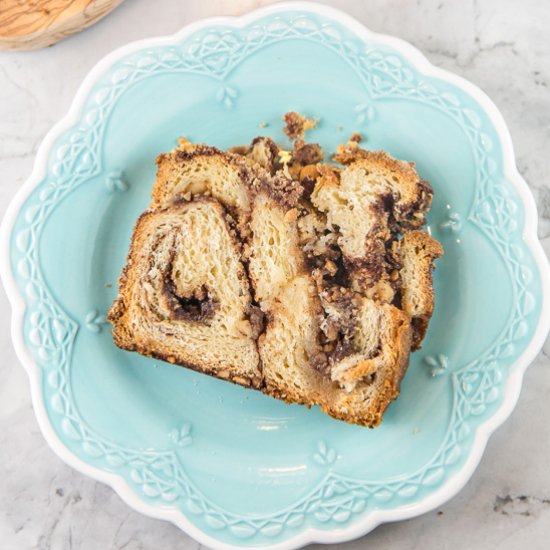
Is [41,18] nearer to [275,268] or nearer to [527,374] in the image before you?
[275,268]

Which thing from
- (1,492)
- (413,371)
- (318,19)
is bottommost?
(1,492)

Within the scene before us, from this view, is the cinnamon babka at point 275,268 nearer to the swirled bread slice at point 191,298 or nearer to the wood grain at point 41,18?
the swirled bread slice at point 191,298

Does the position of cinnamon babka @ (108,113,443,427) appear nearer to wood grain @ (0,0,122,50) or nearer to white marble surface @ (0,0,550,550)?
white marble surface @ (0,0,550,550)

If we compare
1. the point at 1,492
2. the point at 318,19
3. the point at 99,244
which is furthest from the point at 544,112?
the point at 1,492

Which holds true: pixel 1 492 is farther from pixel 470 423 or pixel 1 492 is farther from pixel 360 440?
pixel 470 423

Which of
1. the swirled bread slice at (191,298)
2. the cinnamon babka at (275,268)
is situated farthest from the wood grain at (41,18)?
the swirled bread slice at (191,298)

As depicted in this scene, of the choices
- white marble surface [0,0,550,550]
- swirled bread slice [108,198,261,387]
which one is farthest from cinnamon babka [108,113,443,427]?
white marble surface [0,0,550,550]
